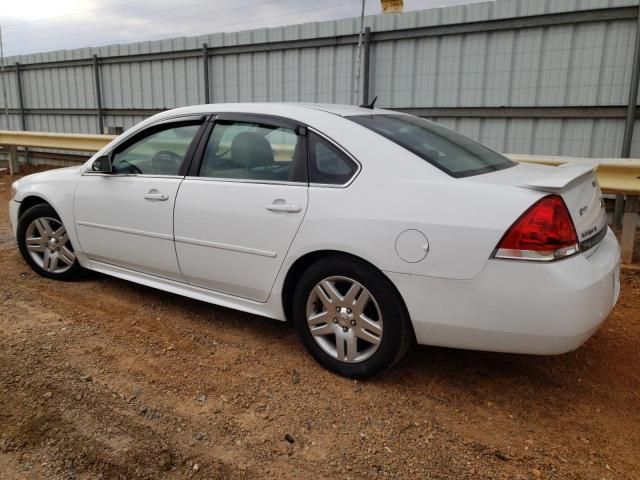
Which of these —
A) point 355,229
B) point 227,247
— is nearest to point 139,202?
point 227,247

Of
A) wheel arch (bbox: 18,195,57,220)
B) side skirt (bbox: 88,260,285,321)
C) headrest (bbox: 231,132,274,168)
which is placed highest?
headrest (bbox: 231,132,274,168)

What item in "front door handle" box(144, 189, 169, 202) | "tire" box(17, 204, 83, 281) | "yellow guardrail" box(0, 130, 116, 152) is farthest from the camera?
→ "yellow guardrail" box(0, 130, 116, 152)

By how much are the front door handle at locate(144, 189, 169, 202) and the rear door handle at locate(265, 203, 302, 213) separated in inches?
35.2

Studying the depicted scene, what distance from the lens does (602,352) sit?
343 cm

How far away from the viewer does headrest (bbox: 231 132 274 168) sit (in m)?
3.39

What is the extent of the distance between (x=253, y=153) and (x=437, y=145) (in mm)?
1154

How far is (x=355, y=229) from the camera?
2.82 metres

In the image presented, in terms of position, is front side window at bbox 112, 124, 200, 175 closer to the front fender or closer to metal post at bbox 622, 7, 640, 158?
the front fender

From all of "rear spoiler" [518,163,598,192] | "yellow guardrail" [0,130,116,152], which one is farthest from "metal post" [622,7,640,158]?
"yellow guardrail" [0,130,116,152]

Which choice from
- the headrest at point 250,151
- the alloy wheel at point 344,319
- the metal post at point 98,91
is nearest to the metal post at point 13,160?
the metal post at point 98,91

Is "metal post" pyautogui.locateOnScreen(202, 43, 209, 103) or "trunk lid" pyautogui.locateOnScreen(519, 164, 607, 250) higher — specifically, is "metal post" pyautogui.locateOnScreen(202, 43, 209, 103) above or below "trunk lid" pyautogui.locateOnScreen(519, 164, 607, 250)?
above

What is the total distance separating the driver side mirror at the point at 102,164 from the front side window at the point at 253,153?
927 millimetres

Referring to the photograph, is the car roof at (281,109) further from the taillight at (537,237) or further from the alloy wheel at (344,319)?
the taillight at (537,237)

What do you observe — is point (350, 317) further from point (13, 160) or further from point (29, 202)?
point (13, 160)
